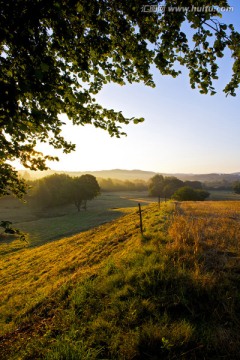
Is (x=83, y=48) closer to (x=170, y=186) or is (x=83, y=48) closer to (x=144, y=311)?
(x=144, y=311)

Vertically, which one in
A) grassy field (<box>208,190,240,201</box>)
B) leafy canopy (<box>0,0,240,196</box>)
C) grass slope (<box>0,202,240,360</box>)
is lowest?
grassy field (<box>208,190,240,201</box>)

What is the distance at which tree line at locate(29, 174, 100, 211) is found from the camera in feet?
228

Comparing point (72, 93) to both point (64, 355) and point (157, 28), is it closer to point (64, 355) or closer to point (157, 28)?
point (157, 28)

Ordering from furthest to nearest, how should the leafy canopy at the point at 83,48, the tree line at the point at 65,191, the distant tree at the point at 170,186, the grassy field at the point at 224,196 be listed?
the distant tree at the point at 170,186 < the grassy field at the point at 224,196 < the tree line at the point at 65,191 < the leafy canopy at the point at 83,48

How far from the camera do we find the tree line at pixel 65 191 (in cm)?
6962

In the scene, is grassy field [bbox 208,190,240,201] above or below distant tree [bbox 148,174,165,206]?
below

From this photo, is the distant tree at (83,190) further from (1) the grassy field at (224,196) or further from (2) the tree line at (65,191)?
(1) the grassy field at (224,196)

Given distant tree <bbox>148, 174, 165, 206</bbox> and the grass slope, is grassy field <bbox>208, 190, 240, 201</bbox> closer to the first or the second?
distant tree <bbox>148, 174, 165, 206</bbox>

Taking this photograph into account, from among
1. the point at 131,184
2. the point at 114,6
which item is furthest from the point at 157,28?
the point at 131,184

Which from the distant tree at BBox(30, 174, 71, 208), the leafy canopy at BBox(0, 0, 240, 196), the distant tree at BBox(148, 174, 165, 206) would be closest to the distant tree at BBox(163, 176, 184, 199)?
the distant tree at BBox(148, 174, 165, 206)

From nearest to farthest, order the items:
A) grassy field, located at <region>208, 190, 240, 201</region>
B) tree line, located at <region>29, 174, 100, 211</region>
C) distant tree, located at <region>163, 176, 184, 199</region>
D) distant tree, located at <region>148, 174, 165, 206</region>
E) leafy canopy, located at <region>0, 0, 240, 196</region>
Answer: leafy canopy, located at <region>0, 0, 240, 196</region> → tree line, located at <region>29, 174, 100, 211</region> → grassy field, located at <region>208, 190, 240, 201</region> → distant tree, located at <region>163, 176, 184, 199</region> → distant tree, located at <region>148, 174, 165, 206</region>

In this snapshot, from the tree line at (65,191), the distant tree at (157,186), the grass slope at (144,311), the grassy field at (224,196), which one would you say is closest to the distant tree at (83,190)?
the tree line at (65,191)

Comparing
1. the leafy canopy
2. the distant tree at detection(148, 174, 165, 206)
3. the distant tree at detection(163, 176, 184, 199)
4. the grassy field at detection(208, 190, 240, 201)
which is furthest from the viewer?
the distant tree at detection(148, 174, 165, 206)

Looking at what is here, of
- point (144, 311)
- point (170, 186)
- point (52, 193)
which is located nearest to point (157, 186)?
point (170, 186)
